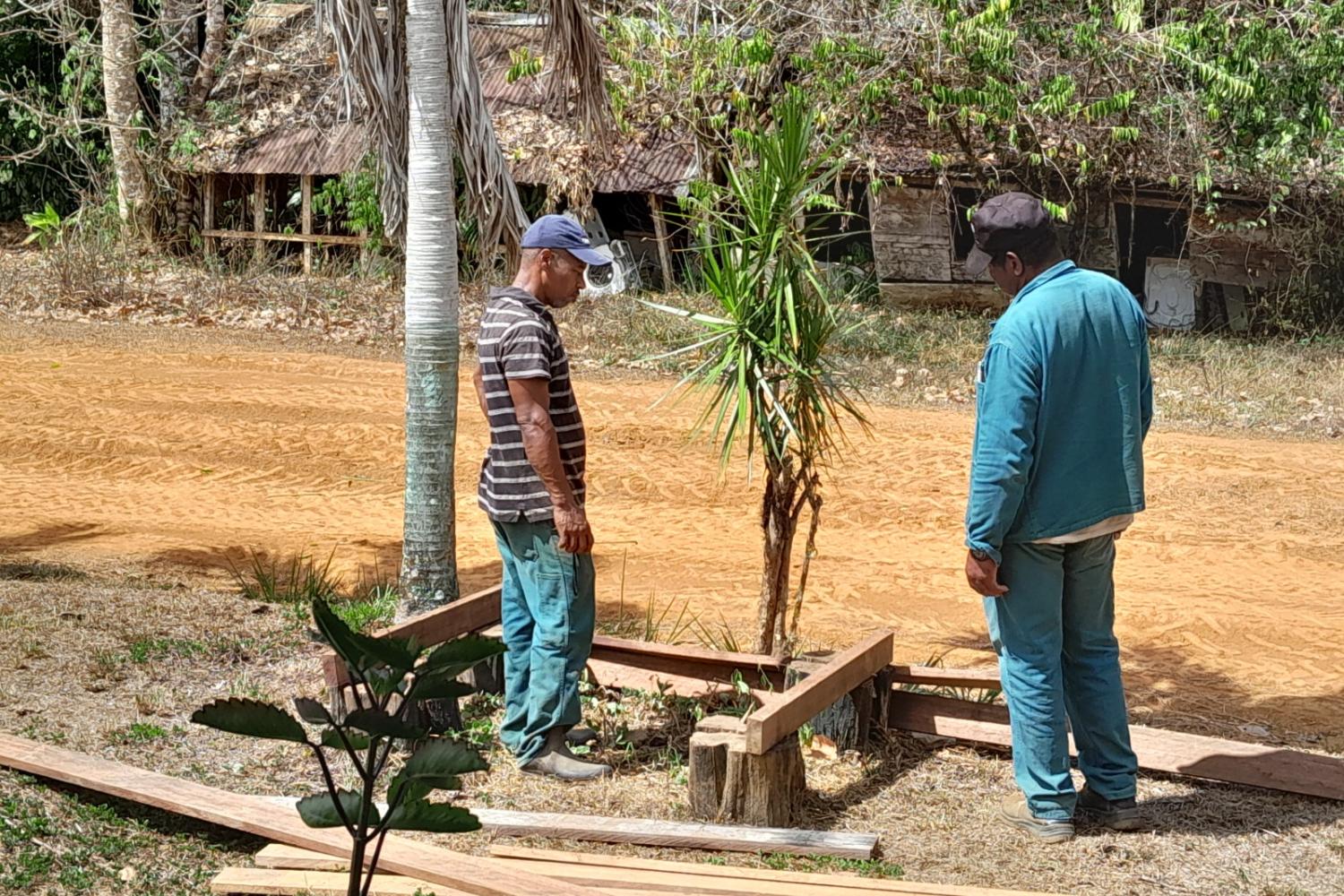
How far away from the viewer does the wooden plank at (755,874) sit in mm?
4180

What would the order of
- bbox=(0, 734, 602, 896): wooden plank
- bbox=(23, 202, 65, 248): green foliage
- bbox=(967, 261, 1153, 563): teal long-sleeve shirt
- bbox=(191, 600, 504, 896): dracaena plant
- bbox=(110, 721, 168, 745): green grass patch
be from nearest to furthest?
bbox=(191, 600, 504, 896): dracaena plant → bbox=(0, 734, 602, 896): wooden plank → bbox=(967, 261, 1153, 563): teal long-sleeve shirt → bbox=(110, 721, 168, 745): green grass patch → bbox=(23, 202, 65, 248): green foliage

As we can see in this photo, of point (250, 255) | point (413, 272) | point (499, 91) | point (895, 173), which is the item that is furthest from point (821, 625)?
point (250, 255)

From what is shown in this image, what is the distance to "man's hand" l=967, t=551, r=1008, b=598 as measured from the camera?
14.9ft

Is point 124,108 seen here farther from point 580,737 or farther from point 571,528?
point 571,528

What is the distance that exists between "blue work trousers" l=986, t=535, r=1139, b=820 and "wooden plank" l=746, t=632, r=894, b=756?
2.10ft

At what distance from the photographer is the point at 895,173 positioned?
17.0 meters

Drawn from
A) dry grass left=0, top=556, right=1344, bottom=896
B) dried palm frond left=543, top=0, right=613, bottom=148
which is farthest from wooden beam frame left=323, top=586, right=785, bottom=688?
dried palm frond left=543, top=0, right=613, bottom=148

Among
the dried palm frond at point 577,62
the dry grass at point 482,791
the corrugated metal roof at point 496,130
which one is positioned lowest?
the dry grass at point 482,791

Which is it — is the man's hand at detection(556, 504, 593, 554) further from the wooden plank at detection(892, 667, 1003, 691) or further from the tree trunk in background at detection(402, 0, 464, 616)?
the tree trunk in background at detection(402, 0, 464, 616)

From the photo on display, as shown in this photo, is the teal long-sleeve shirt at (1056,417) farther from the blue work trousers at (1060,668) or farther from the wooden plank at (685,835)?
the wooden plank at (685,835)

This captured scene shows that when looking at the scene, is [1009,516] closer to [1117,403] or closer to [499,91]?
[1117,403]

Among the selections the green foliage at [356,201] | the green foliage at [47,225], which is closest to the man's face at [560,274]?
the green foliage at [356,201]

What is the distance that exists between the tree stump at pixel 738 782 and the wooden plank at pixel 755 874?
1.16ft

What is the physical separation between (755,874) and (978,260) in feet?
6.78
